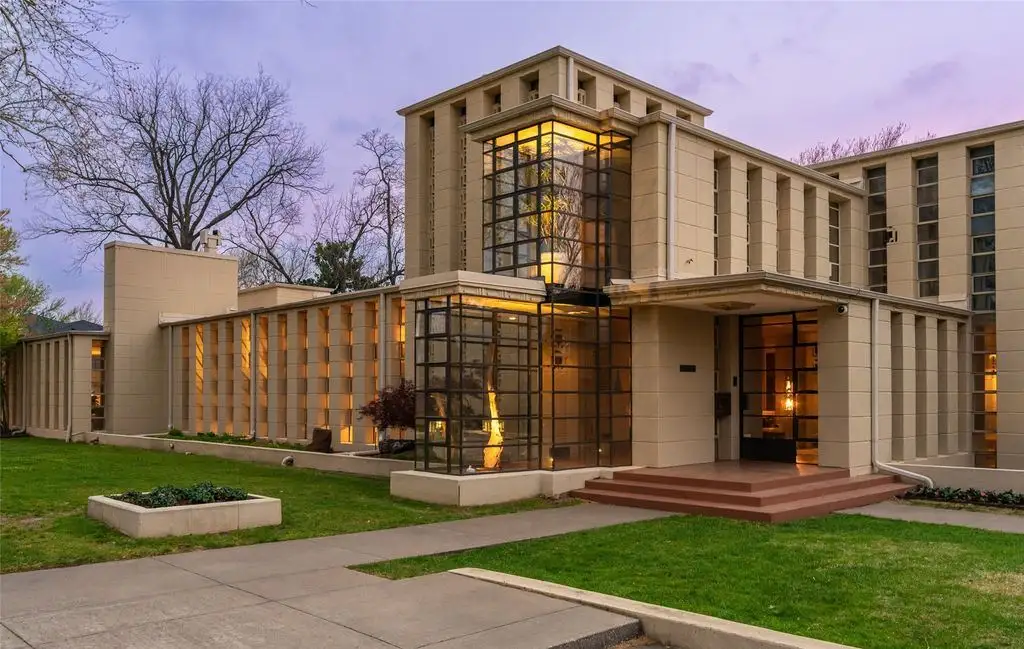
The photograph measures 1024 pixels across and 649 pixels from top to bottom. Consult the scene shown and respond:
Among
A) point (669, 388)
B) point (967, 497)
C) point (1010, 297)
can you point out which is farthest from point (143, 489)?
point (1010, 297)

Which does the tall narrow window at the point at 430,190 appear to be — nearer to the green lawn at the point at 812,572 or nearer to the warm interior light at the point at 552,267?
the warm interior light at the point at 552,267

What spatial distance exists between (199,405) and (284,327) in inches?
224

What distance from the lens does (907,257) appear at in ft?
62.0

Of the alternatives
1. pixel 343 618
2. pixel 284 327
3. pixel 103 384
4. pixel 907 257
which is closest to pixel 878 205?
pixel 907 257

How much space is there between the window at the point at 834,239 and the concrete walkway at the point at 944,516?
761cm

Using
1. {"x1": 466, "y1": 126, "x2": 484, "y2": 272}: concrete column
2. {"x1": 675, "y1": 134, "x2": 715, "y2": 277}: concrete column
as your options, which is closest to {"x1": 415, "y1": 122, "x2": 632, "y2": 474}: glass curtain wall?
{"x1": 675, "y1": 134, "x2": 715, "y2": 277}: concrete column

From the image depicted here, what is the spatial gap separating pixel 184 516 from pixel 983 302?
665 inches

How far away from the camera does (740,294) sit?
40.8 feet

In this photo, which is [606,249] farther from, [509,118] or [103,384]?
[103,384]

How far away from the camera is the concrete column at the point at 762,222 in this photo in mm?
16156

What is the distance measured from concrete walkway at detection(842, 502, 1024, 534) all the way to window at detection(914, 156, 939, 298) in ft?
26.1

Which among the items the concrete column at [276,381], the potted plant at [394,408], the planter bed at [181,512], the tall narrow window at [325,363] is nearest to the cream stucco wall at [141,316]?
the concrete column at [276,381]

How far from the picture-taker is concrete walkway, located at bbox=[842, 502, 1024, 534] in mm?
10617

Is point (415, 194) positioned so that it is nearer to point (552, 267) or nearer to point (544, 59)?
point (544, 59)
